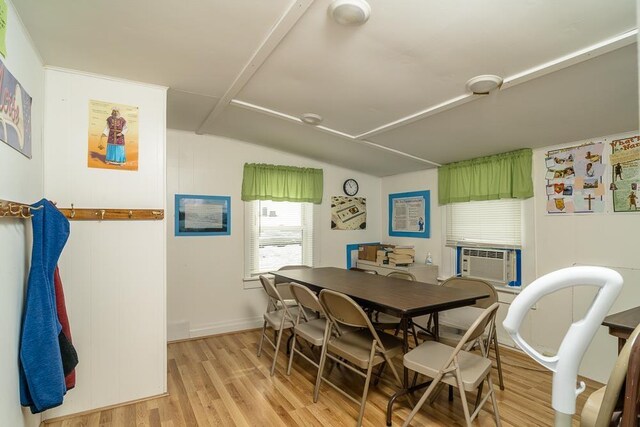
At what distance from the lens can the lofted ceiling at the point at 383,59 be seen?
1.58 metres

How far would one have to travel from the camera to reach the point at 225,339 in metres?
3.72

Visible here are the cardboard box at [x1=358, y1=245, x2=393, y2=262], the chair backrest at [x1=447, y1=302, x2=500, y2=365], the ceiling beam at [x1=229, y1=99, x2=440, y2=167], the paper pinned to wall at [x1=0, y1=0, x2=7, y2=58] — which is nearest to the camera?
the paper pinned to wall at [x1=0, y1=0, x2=7, y2=58]

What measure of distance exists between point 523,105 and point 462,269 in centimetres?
204

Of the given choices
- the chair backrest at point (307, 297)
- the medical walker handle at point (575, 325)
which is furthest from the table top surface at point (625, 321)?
the chair backrest at point (307, 297)

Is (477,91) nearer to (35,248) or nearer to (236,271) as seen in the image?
(35,248)

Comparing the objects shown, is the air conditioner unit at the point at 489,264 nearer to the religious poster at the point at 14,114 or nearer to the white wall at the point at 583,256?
the white wall at the point at 583,256

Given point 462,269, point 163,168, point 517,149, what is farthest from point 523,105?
point 163,168

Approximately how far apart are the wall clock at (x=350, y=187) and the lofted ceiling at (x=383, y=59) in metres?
1.69

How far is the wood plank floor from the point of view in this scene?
85.4 inches

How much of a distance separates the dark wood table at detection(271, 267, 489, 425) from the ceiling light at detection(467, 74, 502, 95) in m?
1.40

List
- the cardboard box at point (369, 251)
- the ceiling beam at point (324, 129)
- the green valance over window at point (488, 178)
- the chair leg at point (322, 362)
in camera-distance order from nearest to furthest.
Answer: the chair leg at point (322, 362), the ceiling beam at point (324, 129), the green valance over window at point (488, 178), the cardboard box at point (369, 251)

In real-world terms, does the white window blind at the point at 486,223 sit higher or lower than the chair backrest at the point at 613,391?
higher

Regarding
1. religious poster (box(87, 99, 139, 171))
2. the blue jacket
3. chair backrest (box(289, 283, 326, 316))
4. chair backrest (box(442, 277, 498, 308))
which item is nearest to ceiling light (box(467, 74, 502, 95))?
chair backrest (box(442, 277, 498, 308))

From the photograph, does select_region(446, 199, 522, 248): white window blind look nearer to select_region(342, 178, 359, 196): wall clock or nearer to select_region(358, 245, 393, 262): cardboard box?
select_region(358, 245, 393, 262): cardboard box
